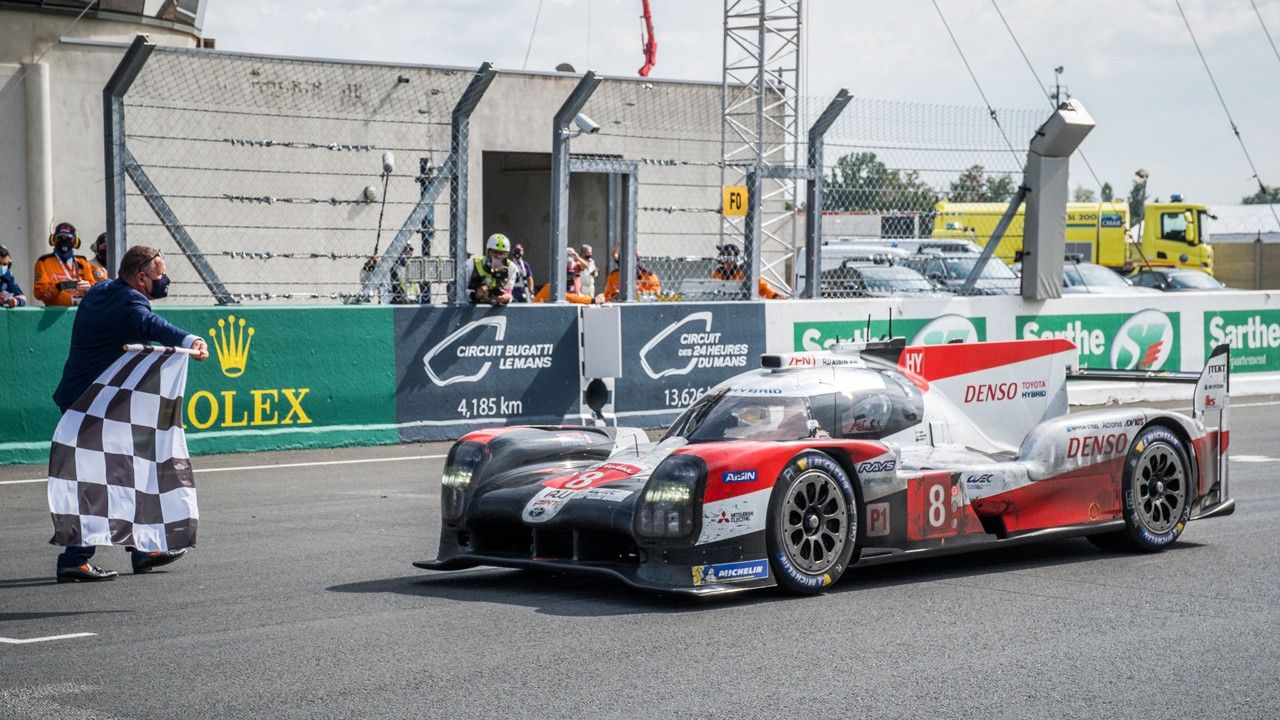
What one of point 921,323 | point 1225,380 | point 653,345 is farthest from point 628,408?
point 1225,380

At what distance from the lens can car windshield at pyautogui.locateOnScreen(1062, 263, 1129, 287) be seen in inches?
1078

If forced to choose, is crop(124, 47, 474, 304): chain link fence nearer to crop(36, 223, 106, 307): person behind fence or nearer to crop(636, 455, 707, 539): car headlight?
crop(36, 223, 106, 307): person behind fence

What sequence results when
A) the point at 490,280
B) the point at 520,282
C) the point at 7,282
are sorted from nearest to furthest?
1. the point at 490,280
2. the point at 7,282
3. the point at 520,282

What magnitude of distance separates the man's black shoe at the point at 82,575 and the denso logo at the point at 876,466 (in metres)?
3.66

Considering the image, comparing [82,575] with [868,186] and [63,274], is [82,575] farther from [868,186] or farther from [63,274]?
[868,186]

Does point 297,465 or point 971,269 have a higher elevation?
point 971,269

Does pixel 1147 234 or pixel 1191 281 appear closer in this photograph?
pixel 1191 281

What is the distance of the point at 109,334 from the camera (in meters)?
7.38

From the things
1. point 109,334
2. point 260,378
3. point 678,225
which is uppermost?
point 678,225

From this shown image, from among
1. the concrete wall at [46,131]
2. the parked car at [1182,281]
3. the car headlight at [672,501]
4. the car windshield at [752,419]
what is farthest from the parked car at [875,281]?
the parked car at [1182,281]

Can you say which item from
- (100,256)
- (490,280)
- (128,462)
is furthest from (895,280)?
(128,462)

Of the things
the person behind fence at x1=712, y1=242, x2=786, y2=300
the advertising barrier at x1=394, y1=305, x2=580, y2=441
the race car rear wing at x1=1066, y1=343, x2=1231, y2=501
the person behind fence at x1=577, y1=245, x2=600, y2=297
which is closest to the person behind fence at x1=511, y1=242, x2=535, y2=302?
the person behind fence at x1=577, y1=245, x2=600, y2=297

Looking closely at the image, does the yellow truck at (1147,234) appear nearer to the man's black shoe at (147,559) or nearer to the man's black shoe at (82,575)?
the man's black shoe at (147,559)

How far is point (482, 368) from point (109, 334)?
6.58 m
